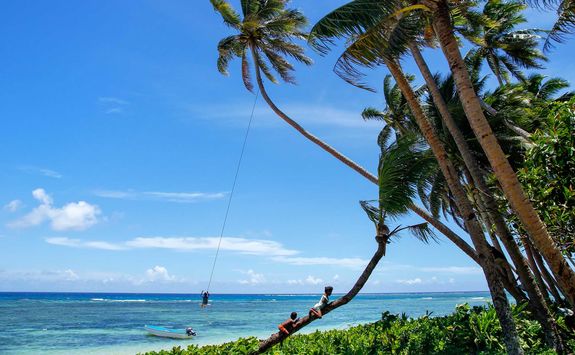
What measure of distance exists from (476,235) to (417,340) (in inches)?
86.6

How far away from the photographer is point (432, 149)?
9109mm

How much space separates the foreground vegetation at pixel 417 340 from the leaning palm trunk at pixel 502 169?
2.04 metres

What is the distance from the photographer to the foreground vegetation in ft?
22.1

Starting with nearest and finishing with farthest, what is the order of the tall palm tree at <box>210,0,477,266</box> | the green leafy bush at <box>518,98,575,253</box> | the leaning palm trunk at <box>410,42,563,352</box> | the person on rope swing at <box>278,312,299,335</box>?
the green leafy bush at <box>518,98,575,253</box>
the person on rope swing at <box>278,312,299,335</box>
the leaning palm trunk at <box>410,42,563,352</box>
the tall palm tree at <box>210,0,477,266</box>

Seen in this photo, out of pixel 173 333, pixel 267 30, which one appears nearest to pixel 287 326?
pixel 267 30

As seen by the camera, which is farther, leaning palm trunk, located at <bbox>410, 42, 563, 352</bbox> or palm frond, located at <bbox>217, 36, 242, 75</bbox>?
palm frond, located at <bbox>217, 36, 242, 75</bbox>

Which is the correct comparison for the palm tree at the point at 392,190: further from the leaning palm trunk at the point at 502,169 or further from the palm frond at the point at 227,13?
the palm frond at the point at 227,13

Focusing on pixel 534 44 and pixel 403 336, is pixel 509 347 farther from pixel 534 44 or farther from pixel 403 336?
pixel 534 44

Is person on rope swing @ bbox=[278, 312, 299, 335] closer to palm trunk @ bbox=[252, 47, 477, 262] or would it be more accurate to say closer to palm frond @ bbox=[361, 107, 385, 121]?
palm trunk @ bbox=[252, 47, 477, 262]

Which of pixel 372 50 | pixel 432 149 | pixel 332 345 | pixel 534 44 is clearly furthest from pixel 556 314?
pixel 534 44

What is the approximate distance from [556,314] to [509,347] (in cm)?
440

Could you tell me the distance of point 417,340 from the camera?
755 cm

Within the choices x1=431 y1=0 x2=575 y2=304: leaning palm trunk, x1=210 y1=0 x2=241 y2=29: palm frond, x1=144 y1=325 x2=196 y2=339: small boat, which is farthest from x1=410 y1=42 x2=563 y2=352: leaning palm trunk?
x1=144 y1=325 x2=196 y2=339: small boat

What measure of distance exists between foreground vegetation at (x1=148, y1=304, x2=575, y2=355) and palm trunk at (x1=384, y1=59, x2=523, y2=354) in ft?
1.63
